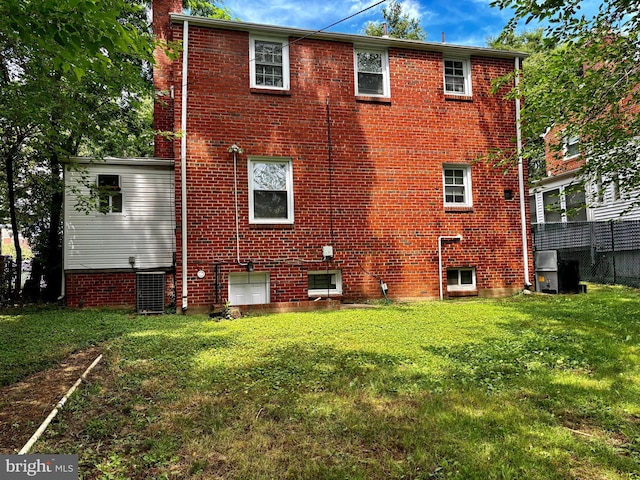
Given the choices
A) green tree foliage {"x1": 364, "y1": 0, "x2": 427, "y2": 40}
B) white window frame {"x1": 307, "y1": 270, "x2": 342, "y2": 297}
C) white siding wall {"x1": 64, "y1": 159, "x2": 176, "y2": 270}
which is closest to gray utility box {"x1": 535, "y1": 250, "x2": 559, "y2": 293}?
white window frame {"x1": 307, "y1": 270, "x2": 342, "y2": 297}

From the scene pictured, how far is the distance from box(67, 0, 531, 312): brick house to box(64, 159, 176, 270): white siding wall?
153cm

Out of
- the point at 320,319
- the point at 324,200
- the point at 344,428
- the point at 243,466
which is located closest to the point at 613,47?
the point at 324,200

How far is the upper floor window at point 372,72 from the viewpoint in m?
9.52

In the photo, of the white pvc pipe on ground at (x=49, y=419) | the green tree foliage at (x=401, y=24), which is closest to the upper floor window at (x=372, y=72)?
the white pvc pipe on ground at (x=49, y=419)

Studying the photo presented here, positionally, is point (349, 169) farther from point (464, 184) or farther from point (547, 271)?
point (547, 271)

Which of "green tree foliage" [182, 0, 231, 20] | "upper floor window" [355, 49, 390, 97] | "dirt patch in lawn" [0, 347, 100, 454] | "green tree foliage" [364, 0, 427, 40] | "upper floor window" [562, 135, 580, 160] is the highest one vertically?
"green tree foliage" [364, 0, 427, 40]

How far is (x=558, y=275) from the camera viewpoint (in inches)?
386

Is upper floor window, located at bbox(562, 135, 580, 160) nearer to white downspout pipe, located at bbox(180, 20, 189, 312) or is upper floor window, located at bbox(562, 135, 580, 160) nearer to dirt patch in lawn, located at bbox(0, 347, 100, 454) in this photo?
white downspout pipe, located at bbox(180, 20, 189, 312)

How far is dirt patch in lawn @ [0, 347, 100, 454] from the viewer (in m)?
2.66

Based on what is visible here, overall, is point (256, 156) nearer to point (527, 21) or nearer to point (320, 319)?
point (320, 319)

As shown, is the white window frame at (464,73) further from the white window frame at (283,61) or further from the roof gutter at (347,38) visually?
the white window frame at (283,61)

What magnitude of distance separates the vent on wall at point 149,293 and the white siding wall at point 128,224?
133cm

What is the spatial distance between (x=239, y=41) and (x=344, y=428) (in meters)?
8.50

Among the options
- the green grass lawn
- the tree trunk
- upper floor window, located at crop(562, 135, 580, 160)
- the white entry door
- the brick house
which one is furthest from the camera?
the tree trunk
